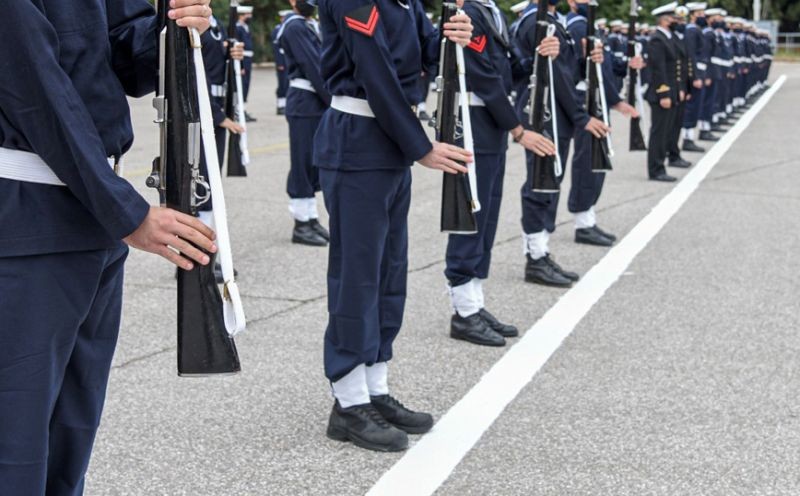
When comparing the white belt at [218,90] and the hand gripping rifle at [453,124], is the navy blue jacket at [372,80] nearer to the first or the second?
the hand gripping rifle at [453,124]

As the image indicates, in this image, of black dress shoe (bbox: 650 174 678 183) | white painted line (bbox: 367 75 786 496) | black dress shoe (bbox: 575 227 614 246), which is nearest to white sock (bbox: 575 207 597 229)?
black dress shoe (bbox: 575 227 614 246)

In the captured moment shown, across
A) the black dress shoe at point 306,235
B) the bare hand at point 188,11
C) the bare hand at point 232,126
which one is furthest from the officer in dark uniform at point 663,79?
the bare hand at point 188,11

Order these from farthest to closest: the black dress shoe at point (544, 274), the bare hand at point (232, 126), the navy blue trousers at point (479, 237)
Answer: the bare hand at point (232, 126)
the black dress shoe at point (544, 274)
the navy blue trousers at point (479, 237)

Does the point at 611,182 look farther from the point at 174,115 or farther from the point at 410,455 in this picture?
the point at 174,115

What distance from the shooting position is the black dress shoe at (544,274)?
7.18 metres

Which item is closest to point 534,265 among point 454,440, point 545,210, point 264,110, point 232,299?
point 545,210

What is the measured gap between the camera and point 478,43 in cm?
548

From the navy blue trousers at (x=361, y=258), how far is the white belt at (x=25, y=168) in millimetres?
1821

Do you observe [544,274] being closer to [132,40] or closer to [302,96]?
[302,96]

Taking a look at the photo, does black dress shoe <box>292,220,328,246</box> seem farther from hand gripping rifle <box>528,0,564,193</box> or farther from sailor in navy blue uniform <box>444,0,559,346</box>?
sailor in navy blue uniform <box>444,0,559,346</box>

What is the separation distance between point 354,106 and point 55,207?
187 cm

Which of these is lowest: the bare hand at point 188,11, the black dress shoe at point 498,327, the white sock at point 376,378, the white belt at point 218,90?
the black dress shoe at point 498,327

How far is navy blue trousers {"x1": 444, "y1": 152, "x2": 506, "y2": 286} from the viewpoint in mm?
5844

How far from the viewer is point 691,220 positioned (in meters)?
10.1
